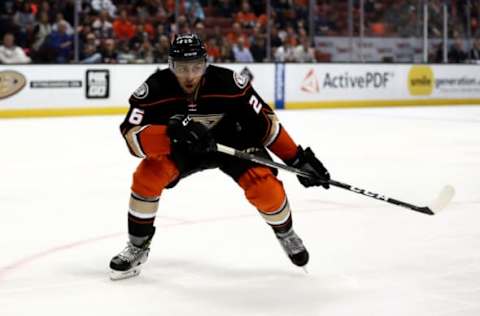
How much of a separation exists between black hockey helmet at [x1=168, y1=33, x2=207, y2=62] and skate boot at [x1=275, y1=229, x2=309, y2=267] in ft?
2.59

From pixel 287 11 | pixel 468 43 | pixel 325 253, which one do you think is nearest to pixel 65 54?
pixel 287 11

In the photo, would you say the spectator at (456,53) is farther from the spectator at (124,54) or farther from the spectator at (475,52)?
the spectator at (124,54)

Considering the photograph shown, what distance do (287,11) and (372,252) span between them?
11425mm

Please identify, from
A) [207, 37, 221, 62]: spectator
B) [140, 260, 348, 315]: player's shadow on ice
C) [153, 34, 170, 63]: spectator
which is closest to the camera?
[140, 260, 348, 315]: player's shadow on ice

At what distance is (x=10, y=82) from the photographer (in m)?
11.6

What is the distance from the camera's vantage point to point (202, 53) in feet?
10.8

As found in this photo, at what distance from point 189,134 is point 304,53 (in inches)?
456

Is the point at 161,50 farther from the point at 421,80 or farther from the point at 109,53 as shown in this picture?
the point at 421,80

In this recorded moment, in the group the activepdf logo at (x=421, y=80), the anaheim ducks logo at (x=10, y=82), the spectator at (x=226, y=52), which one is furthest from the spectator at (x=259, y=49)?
the anaheim ducks logo at (x=10, y=82)

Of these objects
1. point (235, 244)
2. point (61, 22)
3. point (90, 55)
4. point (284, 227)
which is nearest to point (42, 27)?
point (61, 22)

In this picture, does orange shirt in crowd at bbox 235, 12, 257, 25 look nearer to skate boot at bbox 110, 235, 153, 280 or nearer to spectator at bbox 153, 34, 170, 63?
spectator at bbox 153, 34, 170, 63

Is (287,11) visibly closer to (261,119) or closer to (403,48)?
(403,48)

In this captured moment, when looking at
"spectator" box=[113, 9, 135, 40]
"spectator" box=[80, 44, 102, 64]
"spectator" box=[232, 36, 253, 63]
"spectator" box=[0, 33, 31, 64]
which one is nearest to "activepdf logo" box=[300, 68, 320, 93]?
"spectator" box=[232, 36, 253, 63]

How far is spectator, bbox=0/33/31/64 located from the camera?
11.7 metres
